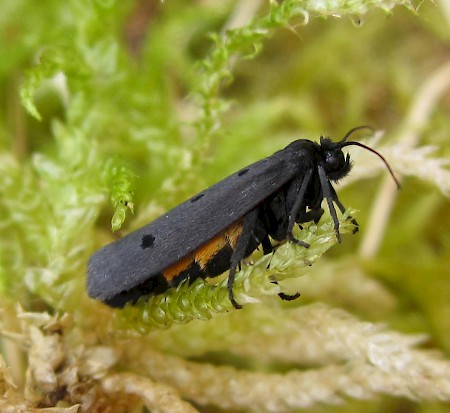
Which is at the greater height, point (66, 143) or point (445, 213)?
point (66, 143)

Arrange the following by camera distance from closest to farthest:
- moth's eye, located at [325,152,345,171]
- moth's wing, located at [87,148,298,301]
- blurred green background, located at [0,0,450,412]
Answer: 1. moth's wing, located at [87,148,298,301]
2. moth's eye, located at [325,152,345,171]
3. blurred green background, located at [0,0,450,412]

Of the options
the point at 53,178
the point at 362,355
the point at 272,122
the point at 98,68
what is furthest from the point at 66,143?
the point at 362,355

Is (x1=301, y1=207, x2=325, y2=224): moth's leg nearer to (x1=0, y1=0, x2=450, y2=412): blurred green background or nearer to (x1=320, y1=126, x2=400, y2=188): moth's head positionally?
(x1=320, y1=126, x2=400, y2=188): moth's head

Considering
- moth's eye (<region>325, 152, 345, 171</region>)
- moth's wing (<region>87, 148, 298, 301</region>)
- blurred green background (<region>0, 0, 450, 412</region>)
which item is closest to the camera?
moth's wing (<region>87, 148, 298, 301</region>)

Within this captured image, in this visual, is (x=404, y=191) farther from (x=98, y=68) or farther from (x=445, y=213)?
(x=98, y=68)

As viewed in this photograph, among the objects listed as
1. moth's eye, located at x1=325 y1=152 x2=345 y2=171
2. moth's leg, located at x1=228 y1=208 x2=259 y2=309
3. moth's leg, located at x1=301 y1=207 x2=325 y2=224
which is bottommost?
moth's leg, located at x1=228 y1=208 x2=259 y2=309

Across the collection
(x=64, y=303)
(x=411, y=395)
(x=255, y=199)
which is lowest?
(x=411, y=395)

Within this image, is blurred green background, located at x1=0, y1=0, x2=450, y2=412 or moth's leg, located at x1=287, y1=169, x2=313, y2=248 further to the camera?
blurred green background, located at x1=0, y1=0, x2=450, y2=412

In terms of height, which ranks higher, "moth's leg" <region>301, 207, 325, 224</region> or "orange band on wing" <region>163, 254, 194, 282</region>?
"moth's leg" <region>301, 207, 325, 224</region>

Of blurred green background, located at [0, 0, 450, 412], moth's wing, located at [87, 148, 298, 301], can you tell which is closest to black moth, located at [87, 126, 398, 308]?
moth's wing, located at [87, 148, 298, 301]
